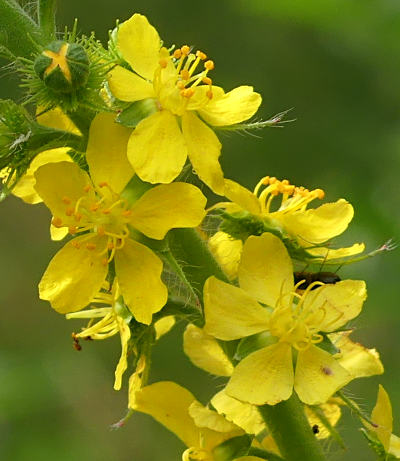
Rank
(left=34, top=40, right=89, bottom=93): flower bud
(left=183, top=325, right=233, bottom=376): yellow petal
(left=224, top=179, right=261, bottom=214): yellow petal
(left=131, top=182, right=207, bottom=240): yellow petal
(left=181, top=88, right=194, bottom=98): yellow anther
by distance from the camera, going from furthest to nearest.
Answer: (left=183, top=325, right=233, bottom=376): yellow petal, (left=224, top=179, right=261, bottom=214): yellow petal, (left=181, top=88, right=194, bottom=98): yellow anther, (left=131, top=182, right=207, bottom=240): yellow petal, (left=34, top=40, right=89, bottom=93): flower bud

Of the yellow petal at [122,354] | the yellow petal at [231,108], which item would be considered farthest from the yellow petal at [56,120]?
the yellow petal at [122,354]

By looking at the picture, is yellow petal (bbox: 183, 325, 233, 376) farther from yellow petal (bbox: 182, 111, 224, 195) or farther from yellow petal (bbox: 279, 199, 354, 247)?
yellow petal (bbox: 182, 111, 224, 195)

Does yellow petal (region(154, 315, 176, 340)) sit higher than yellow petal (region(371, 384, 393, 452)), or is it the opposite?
yellow petal (region(371, 384, 393, 452))

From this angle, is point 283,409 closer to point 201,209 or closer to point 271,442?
point 271,442

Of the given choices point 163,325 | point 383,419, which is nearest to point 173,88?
point 163,325

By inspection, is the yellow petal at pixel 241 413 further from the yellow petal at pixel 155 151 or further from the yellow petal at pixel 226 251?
the yellow petal at pixel 155 151

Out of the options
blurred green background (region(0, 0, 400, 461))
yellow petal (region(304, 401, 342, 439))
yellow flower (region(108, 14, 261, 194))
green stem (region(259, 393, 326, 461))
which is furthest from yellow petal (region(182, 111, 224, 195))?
blurred green background (region(0, 0, 400, 461))

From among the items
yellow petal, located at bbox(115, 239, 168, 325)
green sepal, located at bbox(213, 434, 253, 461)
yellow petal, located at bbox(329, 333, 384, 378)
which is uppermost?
yellow petal, located at bbox(115, 239, 168, 325)
